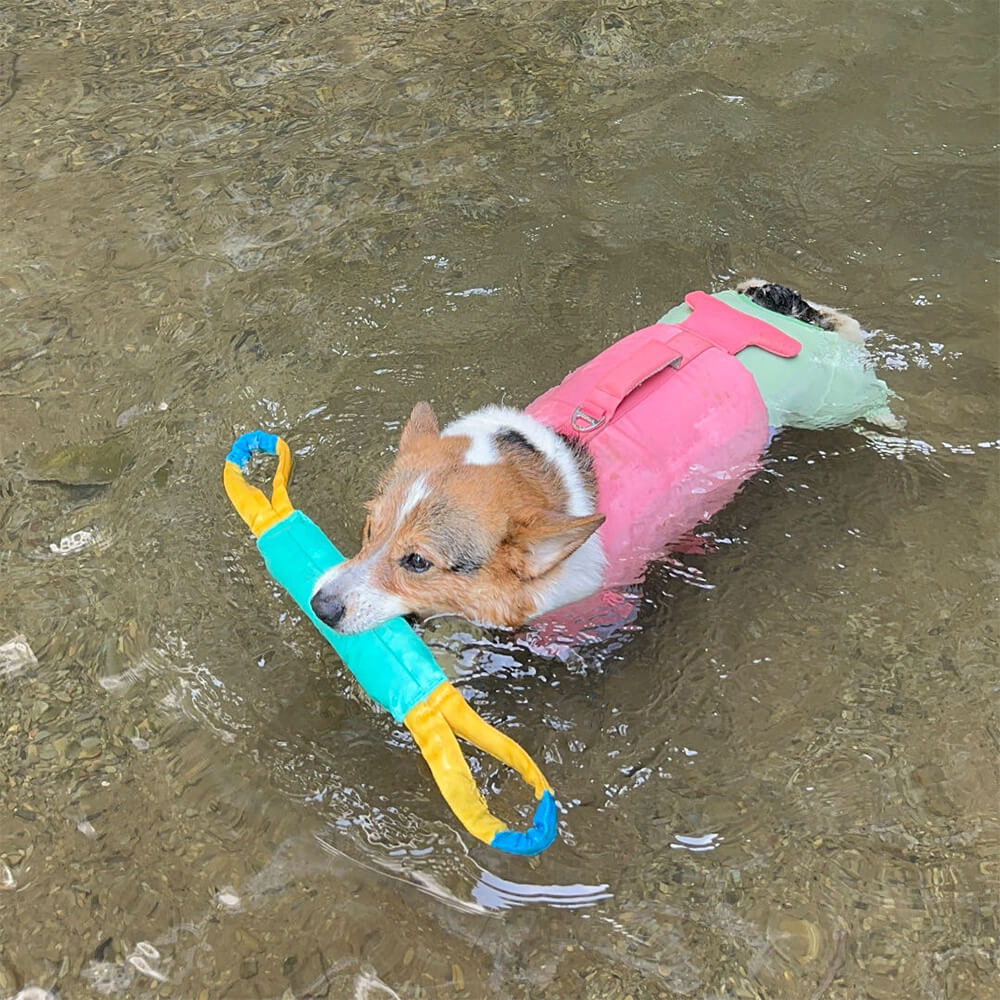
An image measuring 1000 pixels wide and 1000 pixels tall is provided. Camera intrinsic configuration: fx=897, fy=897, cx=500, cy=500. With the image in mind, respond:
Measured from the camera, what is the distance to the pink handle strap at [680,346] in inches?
138

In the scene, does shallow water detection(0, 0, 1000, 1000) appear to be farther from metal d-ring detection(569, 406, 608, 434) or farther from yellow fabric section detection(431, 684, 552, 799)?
metal d-ring detection(569, 406, 608, 434)

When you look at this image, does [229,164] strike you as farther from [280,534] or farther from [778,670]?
[778,670]

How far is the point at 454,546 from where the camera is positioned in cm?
314

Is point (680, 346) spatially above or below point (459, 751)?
above

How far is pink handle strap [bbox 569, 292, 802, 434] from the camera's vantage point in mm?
3512

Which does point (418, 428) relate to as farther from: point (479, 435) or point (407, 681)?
point (407, 681)

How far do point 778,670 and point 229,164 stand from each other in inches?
185

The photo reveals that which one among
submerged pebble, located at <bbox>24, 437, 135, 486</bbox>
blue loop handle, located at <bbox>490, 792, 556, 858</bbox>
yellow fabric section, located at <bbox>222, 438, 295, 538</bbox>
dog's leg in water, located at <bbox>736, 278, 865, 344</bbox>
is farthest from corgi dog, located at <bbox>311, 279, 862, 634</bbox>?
submerged pebble, located at <bbox>24, 437, 135, 486</bbox>

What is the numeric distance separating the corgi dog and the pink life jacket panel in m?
0.04

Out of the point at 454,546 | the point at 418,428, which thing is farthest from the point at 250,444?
the point at 454,546

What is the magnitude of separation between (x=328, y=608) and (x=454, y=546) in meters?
0.48

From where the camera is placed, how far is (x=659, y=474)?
11.5ft

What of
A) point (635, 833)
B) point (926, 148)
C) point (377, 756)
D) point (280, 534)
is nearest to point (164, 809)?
point (377, 756)

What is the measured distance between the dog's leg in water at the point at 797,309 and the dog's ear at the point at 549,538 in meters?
1.66
